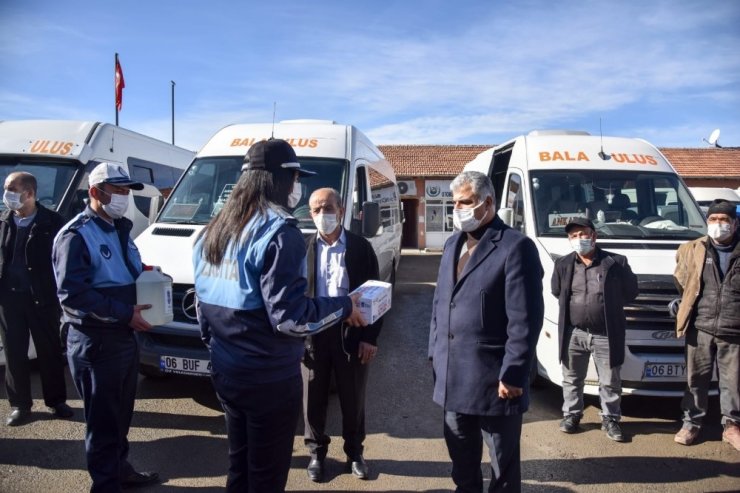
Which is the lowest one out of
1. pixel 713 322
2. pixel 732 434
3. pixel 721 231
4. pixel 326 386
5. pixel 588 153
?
pixel 732 434

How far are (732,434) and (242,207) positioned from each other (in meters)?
4.35

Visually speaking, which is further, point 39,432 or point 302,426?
point 302,426

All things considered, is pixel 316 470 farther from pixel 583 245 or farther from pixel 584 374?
pixel 583 245

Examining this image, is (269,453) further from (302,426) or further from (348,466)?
(302,426)

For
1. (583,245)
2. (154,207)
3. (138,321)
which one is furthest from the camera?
(154,207)

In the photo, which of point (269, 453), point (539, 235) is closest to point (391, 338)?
point (539, 235)

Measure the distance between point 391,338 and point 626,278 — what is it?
3.91 metres

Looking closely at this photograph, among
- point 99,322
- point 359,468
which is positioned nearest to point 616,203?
point 359,468

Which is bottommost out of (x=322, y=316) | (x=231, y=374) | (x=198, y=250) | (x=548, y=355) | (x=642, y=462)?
(x=642, y=462)

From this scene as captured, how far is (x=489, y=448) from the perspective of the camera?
2703 millimetres

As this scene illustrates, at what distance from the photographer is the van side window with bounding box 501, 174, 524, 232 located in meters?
5.88

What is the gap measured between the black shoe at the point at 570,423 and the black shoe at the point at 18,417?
469 centimetres

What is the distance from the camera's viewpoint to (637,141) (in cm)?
652

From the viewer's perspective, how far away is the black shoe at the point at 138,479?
3422 millimetres
